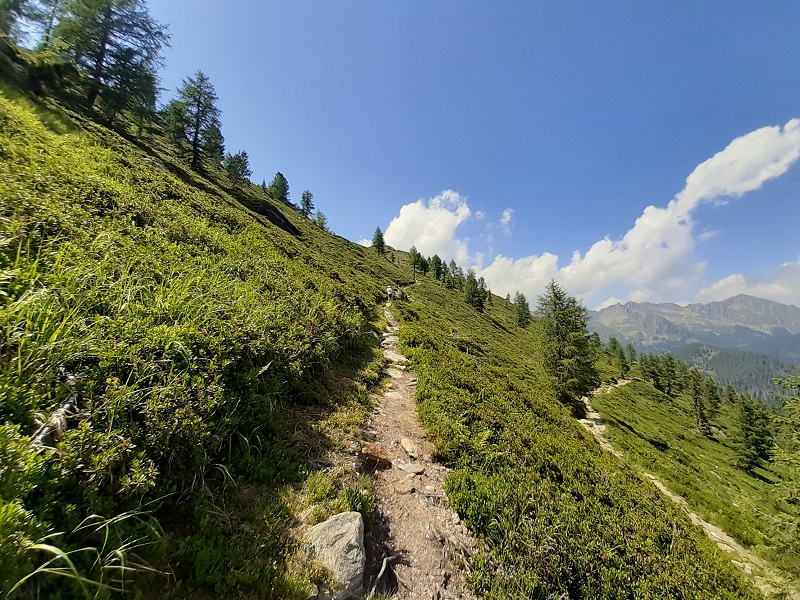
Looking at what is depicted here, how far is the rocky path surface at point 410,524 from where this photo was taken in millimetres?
4750

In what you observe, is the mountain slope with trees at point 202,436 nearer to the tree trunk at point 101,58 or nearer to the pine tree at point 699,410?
Answer: the tree trunk at point 101,58

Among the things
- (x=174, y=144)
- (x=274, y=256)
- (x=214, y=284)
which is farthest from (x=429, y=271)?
(x=214, y=284)

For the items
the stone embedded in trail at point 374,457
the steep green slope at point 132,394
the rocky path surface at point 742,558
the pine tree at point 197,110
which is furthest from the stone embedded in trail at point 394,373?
the pine tree at point 197,110

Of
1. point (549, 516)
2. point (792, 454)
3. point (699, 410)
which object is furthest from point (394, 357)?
point (699, 410)

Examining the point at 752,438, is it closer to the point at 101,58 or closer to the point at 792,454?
the point at 792,454

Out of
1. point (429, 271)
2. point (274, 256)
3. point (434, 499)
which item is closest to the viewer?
point (434, 499)

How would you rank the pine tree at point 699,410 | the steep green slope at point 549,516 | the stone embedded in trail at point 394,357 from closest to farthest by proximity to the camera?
the steep green slope at point 549,516 → the stone embedded in trail at point 394,357 → the pine tree at point 699,410

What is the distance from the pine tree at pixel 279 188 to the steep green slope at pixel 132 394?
8822 cm

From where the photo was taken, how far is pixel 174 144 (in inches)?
2044

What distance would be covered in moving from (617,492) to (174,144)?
69343 mm

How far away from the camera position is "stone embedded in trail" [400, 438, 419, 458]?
7676mm

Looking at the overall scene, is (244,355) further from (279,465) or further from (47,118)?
(47,118)

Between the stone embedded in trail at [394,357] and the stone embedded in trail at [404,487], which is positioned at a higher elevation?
the stone embedded in trail at [394,357]

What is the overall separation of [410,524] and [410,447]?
222cm
